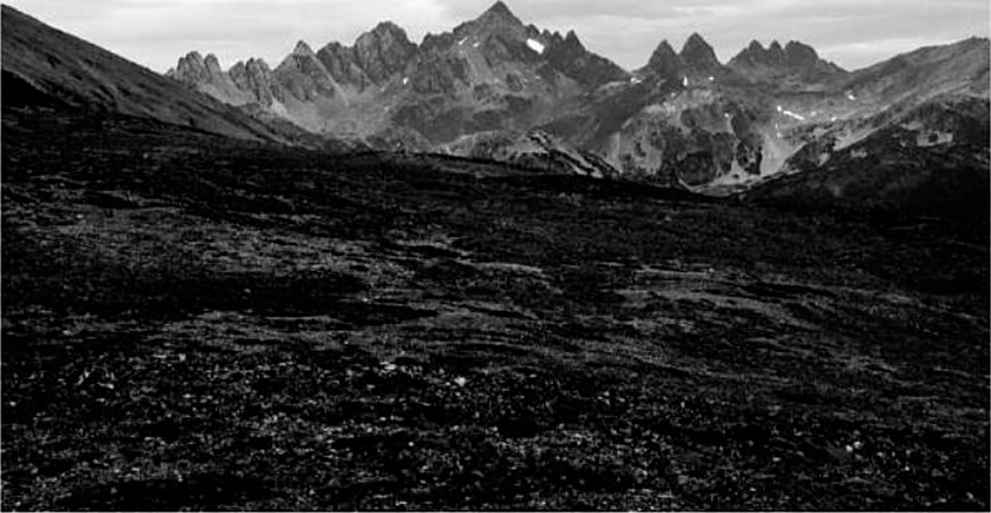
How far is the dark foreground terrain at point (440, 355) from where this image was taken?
27.5 metres

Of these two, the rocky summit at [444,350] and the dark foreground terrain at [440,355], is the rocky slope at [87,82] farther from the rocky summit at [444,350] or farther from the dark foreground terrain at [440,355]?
the dark foreground terrain at [440,355]

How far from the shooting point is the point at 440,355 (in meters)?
39.6

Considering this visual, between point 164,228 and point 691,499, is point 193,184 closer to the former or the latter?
point 164,228

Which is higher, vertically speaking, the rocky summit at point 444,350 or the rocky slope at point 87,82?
the rocky slope at point 87,82

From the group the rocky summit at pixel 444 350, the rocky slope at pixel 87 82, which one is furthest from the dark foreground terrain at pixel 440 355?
the rocky slope at pixel 87 82

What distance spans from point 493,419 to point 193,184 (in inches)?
2005

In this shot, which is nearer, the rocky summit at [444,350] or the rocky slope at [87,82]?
the rocky summit at [444,350]

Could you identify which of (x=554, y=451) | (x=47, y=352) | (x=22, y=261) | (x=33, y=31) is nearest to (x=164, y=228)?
(x=22, y=261)

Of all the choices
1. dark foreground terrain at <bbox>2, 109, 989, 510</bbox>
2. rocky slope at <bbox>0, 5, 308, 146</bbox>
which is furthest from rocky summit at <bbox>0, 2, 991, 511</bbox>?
rocky slope at <bbox>0, 5, 308, 146</bbox>

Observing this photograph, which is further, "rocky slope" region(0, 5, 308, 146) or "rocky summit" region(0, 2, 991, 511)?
"rocky slope" region(0, 5, 308, 146)

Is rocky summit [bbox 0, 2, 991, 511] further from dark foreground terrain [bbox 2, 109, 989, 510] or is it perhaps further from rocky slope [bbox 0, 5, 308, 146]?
rocky slope [bbox 0, 5, 308, 146]

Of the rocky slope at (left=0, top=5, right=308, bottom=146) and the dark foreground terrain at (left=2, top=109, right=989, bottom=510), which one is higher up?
the rocky slope at (left=0, top=5, right=308, bottom=146)

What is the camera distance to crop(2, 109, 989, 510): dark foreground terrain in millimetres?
27469

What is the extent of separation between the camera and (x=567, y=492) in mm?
26594
